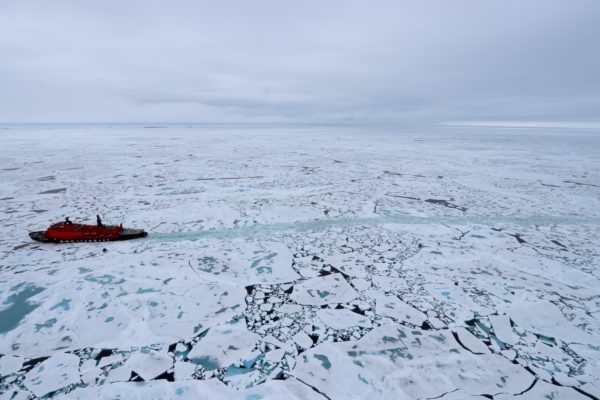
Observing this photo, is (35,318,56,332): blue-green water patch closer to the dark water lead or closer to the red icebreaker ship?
the dark water lead

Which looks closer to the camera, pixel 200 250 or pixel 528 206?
pixel 200 250

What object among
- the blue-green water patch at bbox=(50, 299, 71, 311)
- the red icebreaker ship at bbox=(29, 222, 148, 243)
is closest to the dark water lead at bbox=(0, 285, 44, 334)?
the blue-green water patch at bbox=(50, 299, 71, 311)

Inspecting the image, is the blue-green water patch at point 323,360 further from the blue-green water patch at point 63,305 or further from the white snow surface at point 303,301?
the blue-green water patch at point 63,305

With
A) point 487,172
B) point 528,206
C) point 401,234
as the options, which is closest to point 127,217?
point 401,234

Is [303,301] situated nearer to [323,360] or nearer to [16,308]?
[323,360]

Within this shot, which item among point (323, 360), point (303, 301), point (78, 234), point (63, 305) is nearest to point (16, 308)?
point (63, 305)

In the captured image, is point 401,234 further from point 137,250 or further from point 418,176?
point 418,176

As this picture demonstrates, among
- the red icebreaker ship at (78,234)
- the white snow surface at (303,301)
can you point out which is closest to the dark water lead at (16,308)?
the white snow surface at (303,301)
